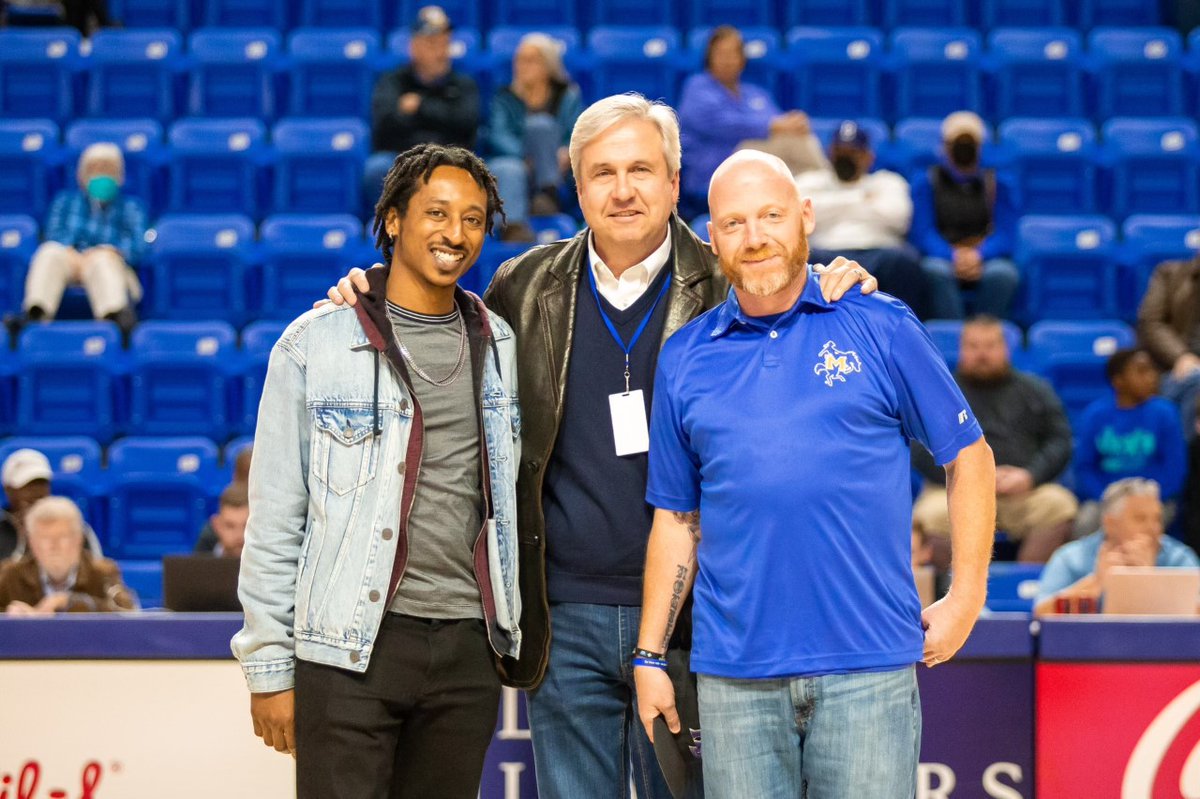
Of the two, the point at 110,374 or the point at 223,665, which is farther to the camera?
the point at 110,374

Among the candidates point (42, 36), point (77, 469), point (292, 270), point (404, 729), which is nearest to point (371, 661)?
point (404, 729)

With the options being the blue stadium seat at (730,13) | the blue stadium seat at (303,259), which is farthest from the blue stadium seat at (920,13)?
the blue stadium seat at (303,259)

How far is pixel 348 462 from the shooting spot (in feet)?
9.83

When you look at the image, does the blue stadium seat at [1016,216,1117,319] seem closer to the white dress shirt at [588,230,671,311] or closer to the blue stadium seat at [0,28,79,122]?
the white dress shirt at [588,230,671,311]

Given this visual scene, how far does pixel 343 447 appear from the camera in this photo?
3006mm

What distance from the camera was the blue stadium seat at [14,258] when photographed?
8352 millimetres

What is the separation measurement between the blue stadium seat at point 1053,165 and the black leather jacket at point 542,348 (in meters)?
6.22

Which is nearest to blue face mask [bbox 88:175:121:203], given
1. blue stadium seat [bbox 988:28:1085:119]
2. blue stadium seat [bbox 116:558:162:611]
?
blue stadium seat [bbox 116:558:162:611]

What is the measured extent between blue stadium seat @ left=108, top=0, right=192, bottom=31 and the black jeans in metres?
8.01

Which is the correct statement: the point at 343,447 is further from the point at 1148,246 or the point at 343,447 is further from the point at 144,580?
the point at 1148,246

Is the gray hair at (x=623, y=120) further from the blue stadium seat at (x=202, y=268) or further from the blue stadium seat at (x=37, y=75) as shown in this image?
the blue stadium seat at (x=37, y=75)

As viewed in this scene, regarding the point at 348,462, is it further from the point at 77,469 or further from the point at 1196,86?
the point at 1196,86

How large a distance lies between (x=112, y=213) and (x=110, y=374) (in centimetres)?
110

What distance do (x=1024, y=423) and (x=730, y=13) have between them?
4170 millimetres
